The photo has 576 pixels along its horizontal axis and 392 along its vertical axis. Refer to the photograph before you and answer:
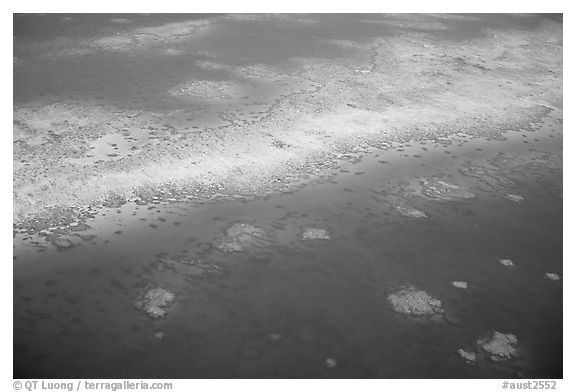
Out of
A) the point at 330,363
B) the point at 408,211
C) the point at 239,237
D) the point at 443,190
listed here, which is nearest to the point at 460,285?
the point at 408,211

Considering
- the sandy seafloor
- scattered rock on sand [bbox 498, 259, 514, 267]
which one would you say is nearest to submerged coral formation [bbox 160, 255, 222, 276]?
the sandy seafloor

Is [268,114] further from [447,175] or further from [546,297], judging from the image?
[546,297]

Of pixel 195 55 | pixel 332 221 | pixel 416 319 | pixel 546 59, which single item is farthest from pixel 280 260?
pixel 546 59

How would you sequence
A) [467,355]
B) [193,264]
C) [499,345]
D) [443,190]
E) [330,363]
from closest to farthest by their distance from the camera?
[330,363] < [467,355] < [499,345] < [193,264] < [443,190]

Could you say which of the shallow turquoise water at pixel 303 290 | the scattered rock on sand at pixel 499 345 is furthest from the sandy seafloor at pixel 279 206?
the scattered rock on sand at pixel 499 345

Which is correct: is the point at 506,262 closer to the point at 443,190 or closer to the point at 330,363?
the point at 443,190

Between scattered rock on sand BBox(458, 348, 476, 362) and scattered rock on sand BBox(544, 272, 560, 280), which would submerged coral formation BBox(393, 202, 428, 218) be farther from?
scattered rock on sand BBox(458, 348, 476, 362)

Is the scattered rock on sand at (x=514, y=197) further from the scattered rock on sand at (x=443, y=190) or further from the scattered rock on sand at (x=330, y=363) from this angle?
the scattered rock on sand at (x=330, y=363)
